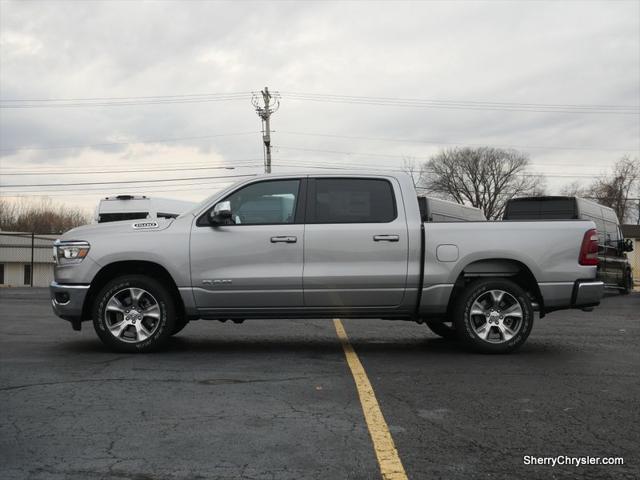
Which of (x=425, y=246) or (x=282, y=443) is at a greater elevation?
(x=425, y=246)

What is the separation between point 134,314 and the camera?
6.65 metres

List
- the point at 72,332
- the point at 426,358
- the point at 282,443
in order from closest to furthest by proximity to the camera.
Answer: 1. the point at 282,443
2. the point at 426,358
3. the point at 72,332

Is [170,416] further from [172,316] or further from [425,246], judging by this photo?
[425,246]

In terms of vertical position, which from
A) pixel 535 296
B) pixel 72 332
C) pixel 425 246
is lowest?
pixel 72 332

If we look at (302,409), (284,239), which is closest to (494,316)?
(284,239)

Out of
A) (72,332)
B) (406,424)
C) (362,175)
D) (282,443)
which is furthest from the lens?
(72,332)

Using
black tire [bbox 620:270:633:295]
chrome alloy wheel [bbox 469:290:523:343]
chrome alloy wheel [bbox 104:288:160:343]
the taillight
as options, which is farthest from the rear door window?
black tire [bbox 620:270:633:295]

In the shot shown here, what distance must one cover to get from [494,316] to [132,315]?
381 cm

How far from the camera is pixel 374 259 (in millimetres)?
6590

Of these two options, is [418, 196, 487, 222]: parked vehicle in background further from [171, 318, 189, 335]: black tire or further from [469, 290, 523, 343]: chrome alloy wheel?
[171, 318, 189, 335]: black tire

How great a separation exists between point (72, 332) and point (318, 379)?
437 centimetres

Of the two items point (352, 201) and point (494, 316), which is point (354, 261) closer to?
point (352, 201)

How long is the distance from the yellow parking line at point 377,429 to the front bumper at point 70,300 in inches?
112

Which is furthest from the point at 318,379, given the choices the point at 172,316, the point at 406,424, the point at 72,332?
the point at 72,332
